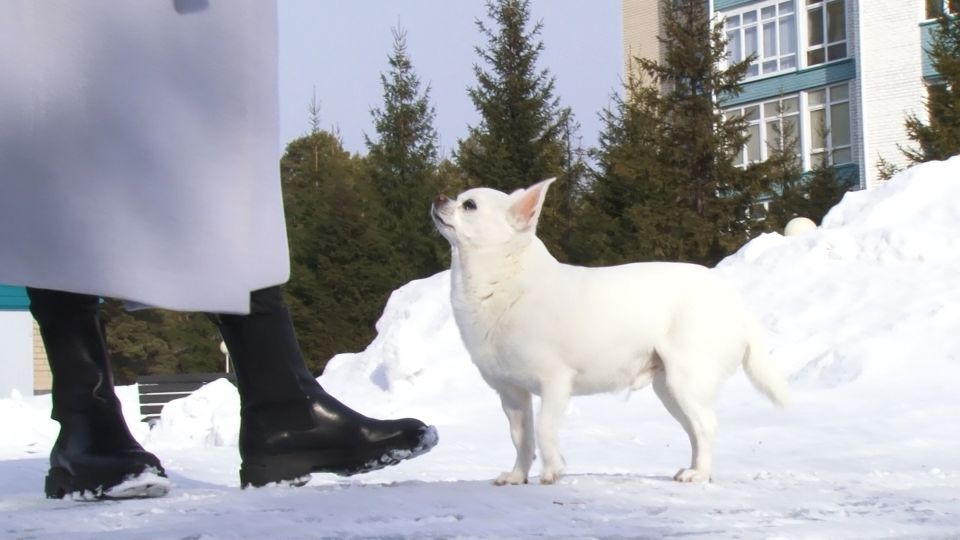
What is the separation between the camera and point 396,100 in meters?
27.5

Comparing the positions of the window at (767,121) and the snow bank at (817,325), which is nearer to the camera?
the snow bank at (817,325)

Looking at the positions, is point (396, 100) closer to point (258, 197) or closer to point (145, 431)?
point (145, 431)

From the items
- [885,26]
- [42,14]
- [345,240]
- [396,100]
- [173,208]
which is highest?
[885,26]

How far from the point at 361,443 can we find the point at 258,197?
2.92 ft

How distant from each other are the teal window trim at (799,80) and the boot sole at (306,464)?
26.5 m

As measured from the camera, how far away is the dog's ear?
4.14 m

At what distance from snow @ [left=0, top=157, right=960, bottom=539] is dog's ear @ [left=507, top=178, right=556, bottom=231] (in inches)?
33.3

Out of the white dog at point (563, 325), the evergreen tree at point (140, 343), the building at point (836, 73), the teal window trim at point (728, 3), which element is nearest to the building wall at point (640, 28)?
→ the teal window trim at point (728, 3)

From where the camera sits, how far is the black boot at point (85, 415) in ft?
10.1

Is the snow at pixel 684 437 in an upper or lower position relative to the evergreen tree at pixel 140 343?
lower

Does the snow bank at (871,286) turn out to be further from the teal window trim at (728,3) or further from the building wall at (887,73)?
the teal window trim at (728,3)

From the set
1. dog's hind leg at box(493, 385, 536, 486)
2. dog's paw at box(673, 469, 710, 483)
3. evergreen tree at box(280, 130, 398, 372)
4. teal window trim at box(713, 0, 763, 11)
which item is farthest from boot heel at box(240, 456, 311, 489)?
teal window trim at box(713, 0, 763, 11)

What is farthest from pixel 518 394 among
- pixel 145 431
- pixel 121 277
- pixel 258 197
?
pixel 145 431

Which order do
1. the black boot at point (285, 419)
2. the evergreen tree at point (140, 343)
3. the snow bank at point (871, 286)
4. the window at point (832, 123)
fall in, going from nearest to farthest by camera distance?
the black boot at point (285, 419) → the snow bank at point (871, 286) → the window at point (832, 123) → the evergreen tree at point (140, 343)
